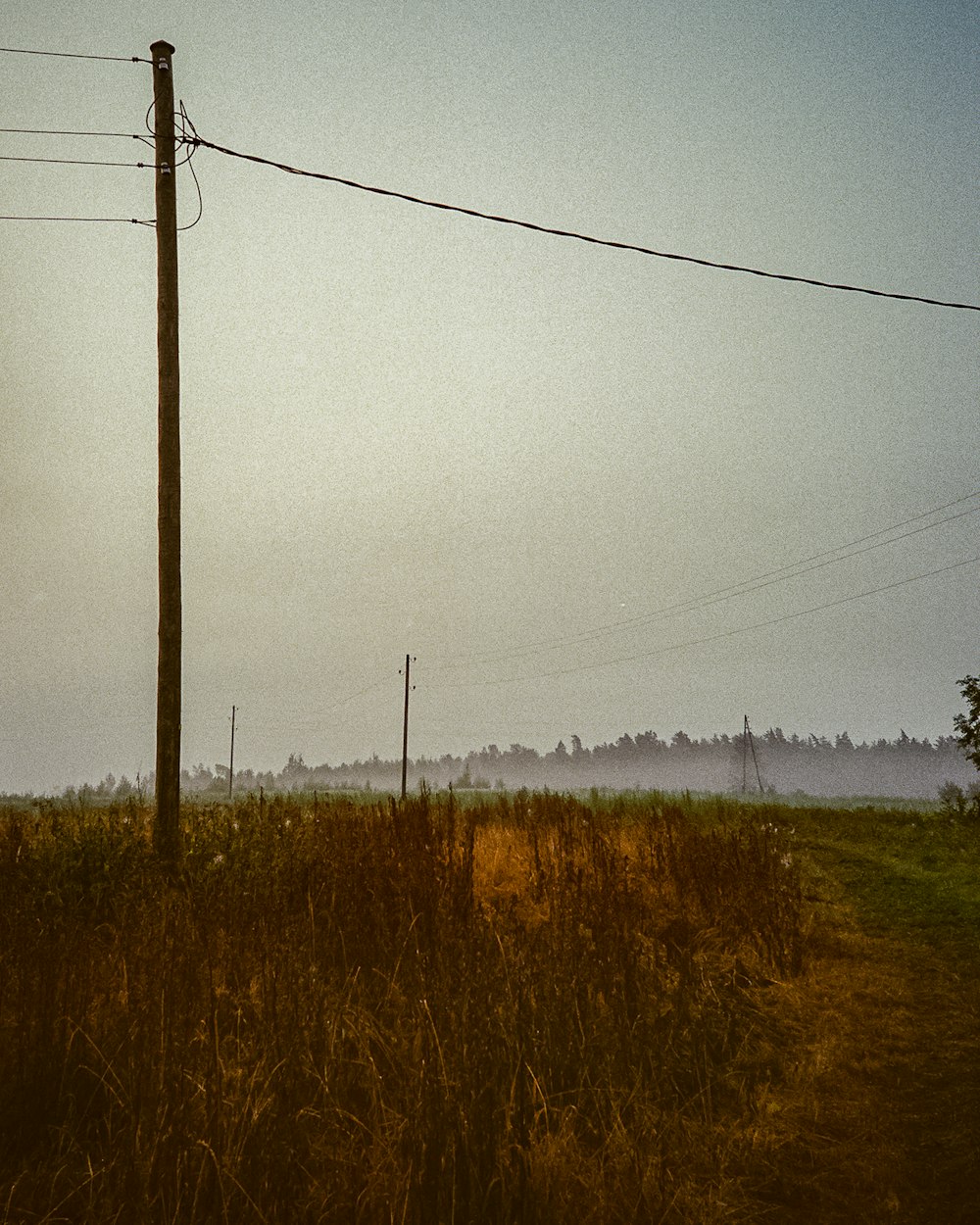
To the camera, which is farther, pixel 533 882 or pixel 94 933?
pixel 533 882

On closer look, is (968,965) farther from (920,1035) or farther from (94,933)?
(94,933)

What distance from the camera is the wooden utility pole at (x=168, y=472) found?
269 inches

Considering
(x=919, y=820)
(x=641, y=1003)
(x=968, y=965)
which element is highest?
(x=641, y=1003)

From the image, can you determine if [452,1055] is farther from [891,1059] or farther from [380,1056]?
[891,1059]

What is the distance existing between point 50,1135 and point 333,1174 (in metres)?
1.03

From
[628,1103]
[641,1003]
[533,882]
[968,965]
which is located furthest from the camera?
[533,882]

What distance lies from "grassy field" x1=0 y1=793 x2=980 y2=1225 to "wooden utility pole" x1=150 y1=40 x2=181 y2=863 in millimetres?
966

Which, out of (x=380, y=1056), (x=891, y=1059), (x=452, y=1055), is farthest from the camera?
(x=891, y=1059)

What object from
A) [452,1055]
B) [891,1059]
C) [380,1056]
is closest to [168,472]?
[380,1056]

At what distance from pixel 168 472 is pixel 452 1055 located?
6.24 m

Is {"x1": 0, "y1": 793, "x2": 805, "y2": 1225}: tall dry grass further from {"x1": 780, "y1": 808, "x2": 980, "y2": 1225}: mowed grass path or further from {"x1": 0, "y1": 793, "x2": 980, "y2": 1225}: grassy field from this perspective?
{"x1": 780, "y1": 808, "x2": 980, "y2": 1225}: mowed grass path

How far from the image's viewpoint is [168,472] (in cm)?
720

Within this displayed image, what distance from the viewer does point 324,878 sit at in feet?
18.0

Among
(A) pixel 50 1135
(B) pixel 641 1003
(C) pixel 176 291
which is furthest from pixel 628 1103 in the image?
(C) pixel 176 291
